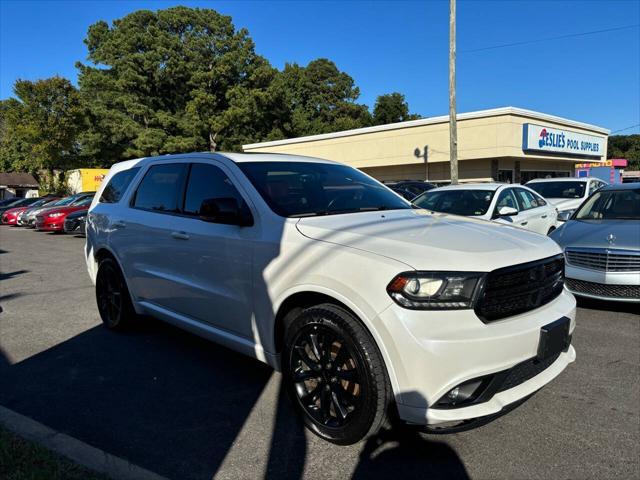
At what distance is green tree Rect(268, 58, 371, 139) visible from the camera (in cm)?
5438

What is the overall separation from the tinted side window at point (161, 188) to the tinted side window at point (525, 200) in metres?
6.96

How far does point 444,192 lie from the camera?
9000mm

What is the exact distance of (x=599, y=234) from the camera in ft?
19.6

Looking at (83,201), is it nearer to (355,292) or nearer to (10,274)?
(10,274)

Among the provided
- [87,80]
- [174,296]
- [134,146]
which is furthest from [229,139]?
[174,296]

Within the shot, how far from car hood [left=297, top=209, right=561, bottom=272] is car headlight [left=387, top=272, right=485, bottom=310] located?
48 mm

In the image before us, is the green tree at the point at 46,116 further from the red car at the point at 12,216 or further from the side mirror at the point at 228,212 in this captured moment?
the side mirror at the point at 228,212

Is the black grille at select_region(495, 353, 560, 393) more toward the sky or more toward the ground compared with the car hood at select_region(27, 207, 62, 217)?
more toward the ground

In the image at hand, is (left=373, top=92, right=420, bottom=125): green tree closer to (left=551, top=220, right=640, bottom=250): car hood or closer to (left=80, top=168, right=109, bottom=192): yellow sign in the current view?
(left=80, top=168, right=109, bottom=192): yellow sign

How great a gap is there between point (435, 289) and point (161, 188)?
9.90 feet

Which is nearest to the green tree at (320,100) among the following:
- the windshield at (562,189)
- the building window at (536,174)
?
the building window at (536,174)

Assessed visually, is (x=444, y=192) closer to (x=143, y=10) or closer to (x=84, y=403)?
(x=84, y=403)

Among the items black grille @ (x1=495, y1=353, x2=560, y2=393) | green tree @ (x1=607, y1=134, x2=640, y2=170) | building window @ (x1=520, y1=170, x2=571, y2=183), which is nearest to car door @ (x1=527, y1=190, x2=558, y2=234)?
black grille @ (x1=495, y1=353, x2=560, y2=393)

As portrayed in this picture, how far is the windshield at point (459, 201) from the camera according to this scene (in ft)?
27.3
